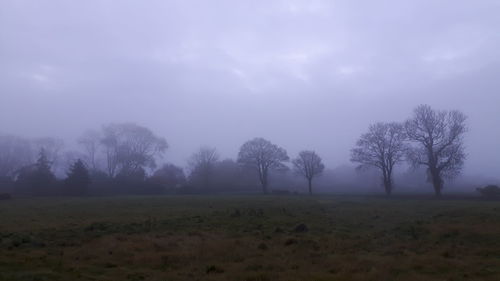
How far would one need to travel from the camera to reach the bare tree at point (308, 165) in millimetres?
83375

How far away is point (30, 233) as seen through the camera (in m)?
21.5

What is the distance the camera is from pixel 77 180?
74.9 meters

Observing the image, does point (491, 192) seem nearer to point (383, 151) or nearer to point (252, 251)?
point (383, 151)

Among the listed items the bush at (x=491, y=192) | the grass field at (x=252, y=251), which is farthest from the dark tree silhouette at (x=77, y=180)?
the bush at (x=491, y=192)

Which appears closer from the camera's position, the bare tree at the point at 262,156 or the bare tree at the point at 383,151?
the bare tree at the point at 383,151

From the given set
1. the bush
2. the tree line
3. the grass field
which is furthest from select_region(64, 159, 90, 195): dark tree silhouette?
the bush

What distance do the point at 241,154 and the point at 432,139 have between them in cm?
4152

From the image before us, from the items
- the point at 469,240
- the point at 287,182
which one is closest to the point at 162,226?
the point at 469,240

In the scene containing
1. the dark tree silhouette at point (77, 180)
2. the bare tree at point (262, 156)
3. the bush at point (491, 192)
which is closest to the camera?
the bush at point (491, 192)

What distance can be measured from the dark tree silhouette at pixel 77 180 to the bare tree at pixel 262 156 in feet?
100

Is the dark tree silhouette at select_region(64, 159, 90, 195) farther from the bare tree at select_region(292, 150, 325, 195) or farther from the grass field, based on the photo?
the grass field

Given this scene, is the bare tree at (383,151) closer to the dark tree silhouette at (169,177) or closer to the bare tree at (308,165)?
the bare tree at (308,165)

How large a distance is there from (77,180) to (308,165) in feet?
140

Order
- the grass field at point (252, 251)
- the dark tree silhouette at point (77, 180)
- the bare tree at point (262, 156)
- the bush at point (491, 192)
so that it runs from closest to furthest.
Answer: the grass field at point (252, 251) < the bush at point (491, 192) < the dark tree silhouette at point (77, 180) < the bare tree at point (262, 156)
